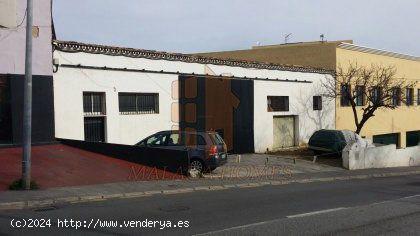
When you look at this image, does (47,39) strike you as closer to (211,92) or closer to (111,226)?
(211,92)

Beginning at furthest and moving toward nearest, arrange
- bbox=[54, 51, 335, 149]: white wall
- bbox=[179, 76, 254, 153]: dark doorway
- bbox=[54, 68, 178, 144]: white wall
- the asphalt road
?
1. bbox=[179, 76, 254, 153]: dark doorway
2. bbox=[54, 51, 335, 149]: white wall
3. bbox=[54, 68, 178, 144]: white wall
4. the asphalt road

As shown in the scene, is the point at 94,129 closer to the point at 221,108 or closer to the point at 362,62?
the point at 221,108

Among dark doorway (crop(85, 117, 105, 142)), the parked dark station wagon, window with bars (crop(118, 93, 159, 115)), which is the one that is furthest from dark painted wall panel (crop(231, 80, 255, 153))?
the parked dark station wagon

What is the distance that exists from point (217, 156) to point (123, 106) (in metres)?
5.24

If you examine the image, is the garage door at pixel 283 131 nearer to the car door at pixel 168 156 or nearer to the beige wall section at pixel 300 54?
the beige wall section at pixel 300 54

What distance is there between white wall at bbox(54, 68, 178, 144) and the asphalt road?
7.21 metres

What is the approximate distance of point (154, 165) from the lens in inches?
682

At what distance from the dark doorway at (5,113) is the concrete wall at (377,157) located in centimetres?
1521

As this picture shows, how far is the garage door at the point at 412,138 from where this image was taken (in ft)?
147

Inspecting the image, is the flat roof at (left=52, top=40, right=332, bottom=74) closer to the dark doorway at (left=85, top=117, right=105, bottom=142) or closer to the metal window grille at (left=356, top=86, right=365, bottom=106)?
the dark doorway at (left=85, top=117, right=105, bottom=142)

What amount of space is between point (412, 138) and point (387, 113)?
22.2ft

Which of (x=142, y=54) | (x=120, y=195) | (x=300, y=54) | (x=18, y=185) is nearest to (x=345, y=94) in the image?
(x=300, y=54)

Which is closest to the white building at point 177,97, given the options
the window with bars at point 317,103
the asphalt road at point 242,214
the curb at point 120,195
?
the window with bars at point 317,103

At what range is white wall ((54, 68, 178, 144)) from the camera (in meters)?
18.8
